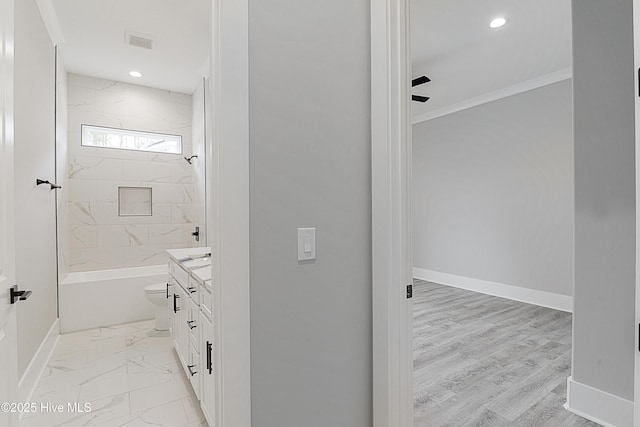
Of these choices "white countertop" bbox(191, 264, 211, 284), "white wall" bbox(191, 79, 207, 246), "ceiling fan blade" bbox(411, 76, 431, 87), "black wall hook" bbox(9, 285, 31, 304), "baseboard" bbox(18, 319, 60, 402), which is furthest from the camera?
"white wall" bbox(191, 79, 207, 246)

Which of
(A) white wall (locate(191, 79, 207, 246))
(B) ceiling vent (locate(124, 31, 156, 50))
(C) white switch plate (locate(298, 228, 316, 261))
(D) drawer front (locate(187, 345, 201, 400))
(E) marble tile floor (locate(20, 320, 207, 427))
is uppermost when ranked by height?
(B) ceiling vent (locate(124, 31, 156, 50))

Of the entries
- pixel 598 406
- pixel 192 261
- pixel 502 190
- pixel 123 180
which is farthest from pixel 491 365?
pixel 123 180

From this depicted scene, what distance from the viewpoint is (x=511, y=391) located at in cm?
223

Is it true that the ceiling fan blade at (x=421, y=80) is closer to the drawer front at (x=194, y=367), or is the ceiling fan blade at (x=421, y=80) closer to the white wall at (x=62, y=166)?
the drawer front at (x=194, y=367)

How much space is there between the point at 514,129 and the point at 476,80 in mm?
898

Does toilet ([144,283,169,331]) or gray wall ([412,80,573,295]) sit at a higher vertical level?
gray wall ([412,80,573,295])

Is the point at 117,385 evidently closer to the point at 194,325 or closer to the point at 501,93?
the point at 194,325

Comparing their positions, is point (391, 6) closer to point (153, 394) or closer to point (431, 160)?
point (153, 394)

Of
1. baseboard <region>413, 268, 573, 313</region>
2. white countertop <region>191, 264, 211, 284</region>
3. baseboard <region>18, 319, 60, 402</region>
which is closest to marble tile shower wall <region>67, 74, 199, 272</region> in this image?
baseboard <region>18, 319, 60, 402</region>

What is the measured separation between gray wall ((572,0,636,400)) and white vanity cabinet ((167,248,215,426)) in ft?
7.31

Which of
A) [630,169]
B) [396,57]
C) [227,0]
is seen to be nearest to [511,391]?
[630,169]

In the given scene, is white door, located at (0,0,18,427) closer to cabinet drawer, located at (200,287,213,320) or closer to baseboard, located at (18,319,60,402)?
cabinet drawer, located at (200,287,213,320)

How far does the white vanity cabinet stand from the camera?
1614mm

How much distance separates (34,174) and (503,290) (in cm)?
547
